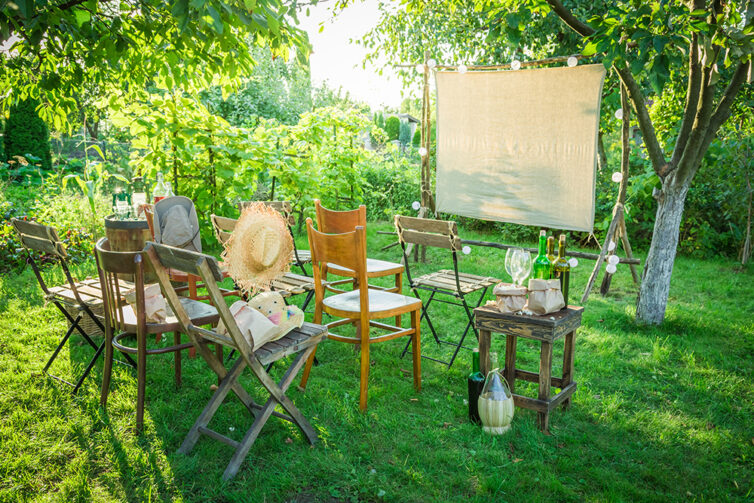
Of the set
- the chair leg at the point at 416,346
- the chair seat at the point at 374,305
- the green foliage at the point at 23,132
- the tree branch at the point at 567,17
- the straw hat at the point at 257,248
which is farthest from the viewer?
the green foliage at the point at 23,132

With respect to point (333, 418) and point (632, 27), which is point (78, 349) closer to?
point (333, 418)

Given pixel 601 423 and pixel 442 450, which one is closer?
pixel 442 450

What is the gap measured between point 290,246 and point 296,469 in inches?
39.7

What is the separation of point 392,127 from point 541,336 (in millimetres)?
23755

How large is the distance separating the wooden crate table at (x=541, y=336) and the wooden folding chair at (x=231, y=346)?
0.87 m

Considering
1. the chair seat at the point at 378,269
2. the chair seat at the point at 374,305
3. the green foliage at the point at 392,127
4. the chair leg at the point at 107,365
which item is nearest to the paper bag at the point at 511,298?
the chair seat at the point at 374,305

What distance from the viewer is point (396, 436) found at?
8.76 ft

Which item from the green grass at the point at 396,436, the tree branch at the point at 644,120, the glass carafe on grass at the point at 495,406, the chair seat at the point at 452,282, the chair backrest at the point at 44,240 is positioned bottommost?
the green grass at the point at 396,436

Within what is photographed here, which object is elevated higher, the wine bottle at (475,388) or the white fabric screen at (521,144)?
the white fabric screen at (521,144)

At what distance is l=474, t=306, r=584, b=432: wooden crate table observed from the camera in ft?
8.39

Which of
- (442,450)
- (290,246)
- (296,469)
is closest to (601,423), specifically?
(442,450)

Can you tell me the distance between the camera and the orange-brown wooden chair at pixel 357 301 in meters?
2.71

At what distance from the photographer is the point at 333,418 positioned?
2830mm

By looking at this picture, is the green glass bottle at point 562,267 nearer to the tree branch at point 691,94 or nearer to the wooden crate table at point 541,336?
the wooden crate table at point 541,336
